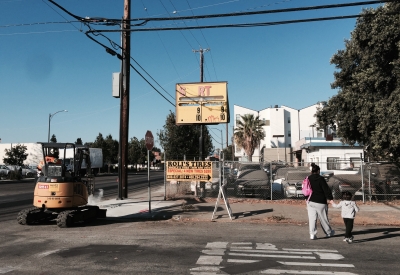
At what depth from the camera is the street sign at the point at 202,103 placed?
64.1ft

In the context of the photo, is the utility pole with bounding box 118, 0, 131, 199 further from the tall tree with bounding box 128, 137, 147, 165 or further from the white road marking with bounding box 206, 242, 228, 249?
the tall tree with bounding box 128, 137, 147, 165

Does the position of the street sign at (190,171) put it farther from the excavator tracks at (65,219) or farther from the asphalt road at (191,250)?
the excavator tracks at (65,219)

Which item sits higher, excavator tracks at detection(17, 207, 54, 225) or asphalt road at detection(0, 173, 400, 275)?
excavator tracks at detection(17, 207, 54, 225)

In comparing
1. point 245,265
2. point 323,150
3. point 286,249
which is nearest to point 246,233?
point 286,249

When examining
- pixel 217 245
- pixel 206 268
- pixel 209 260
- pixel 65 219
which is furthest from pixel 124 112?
pixel 206 268

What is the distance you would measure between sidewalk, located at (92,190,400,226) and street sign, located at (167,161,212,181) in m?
1.15

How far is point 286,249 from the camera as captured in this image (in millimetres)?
7648

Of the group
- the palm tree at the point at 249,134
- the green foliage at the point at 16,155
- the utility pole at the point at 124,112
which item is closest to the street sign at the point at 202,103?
the utility pole at the point at 124,112

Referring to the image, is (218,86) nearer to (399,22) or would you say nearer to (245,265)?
(399,22)

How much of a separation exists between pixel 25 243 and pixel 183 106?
12.8 metres

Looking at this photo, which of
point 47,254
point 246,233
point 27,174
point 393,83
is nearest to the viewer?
point 47,254

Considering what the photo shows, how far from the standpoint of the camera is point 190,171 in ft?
51.7

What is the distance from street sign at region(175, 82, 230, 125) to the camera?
19.5m

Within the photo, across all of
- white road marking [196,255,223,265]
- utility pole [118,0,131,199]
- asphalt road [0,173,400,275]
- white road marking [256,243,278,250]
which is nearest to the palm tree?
utility pole [118,0,131,199]
